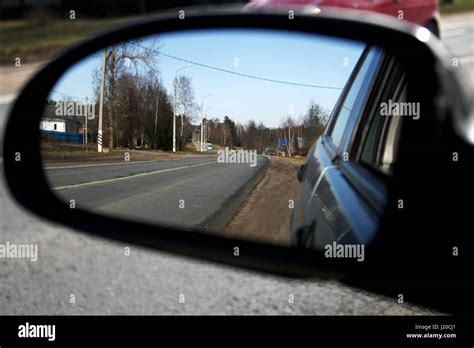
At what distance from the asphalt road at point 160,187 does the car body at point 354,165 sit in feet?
0.80

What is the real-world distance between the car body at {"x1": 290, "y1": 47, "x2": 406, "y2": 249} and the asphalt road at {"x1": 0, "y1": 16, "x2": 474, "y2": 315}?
1.40 m

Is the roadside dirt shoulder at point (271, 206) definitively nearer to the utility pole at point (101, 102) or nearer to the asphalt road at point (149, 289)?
the utility pole at point (101, 102)

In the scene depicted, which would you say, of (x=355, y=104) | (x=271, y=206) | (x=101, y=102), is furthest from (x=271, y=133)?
(x=101, y=102)

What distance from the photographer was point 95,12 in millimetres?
33500

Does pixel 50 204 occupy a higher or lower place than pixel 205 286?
higher

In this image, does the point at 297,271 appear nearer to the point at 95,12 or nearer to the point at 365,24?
the point at 365,24

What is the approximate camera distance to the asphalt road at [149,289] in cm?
327

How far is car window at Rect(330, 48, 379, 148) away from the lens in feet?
5.79

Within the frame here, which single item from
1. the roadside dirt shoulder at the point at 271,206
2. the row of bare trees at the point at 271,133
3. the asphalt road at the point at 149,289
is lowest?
the asphalt road at the point at 149,289

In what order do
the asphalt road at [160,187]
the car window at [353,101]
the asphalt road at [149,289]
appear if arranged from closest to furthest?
the asphalt road at [160,187]
the car window at [353,101]
the asphalt road at [149,289]

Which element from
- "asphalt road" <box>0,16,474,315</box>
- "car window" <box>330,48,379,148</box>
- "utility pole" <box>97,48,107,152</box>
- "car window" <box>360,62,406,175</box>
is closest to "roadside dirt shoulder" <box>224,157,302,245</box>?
"car window" <box>360,62,406,175</box>

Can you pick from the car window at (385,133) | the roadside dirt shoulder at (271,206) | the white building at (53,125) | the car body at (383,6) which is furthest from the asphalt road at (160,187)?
the car body at (383,6)

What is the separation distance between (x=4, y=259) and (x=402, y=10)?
23.2ft
